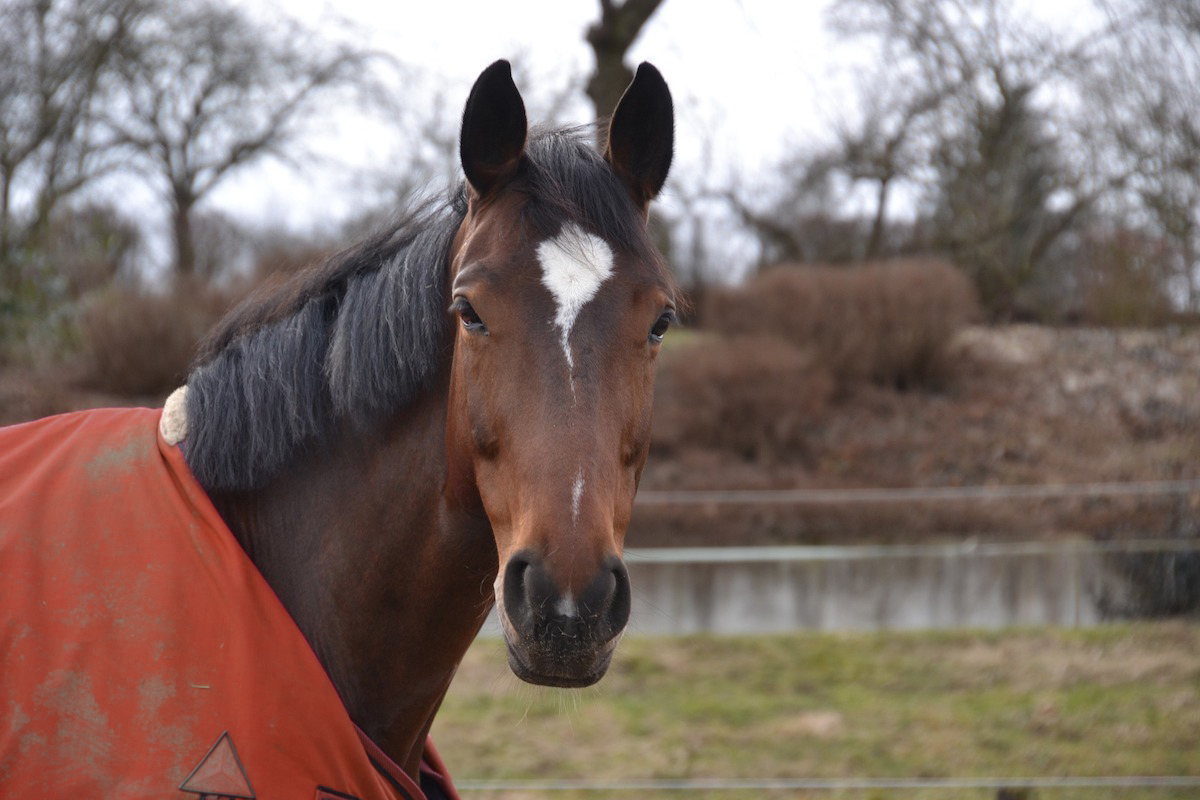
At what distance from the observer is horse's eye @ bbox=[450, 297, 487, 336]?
6.09 ft

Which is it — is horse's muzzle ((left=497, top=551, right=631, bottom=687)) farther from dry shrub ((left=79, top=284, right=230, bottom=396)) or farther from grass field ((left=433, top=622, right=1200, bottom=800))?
dry shrub ((left=79, top=284, right=230, bottom=396))

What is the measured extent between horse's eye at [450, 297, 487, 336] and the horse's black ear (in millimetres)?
283

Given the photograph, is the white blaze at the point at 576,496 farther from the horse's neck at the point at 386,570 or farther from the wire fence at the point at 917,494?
the wire fence at the point at 917,494

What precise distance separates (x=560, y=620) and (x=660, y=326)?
2.17ft

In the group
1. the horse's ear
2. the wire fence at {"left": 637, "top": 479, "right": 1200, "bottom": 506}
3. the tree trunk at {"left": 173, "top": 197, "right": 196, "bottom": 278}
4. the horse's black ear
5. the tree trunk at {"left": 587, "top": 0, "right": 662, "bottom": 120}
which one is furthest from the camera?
the tree trunk at {"left": 173, "top": 197, "right": 196, "bottom": 278}

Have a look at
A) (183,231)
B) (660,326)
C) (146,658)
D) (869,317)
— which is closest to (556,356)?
(660,326)

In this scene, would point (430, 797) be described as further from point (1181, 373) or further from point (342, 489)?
point (1181, 373)

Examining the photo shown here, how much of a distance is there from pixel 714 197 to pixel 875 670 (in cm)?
861

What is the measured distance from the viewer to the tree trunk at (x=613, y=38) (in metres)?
7.37

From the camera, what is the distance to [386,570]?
2021 millimetres

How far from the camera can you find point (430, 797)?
229cm

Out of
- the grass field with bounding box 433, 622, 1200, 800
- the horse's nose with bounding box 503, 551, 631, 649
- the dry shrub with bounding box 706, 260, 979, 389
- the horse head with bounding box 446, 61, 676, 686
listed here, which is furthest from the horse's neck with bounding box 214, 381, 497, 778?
the dry shrub with bounding box 706, 260, 979, 389

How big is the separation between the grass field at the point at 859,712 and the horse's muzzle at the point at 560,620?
3.73 meters

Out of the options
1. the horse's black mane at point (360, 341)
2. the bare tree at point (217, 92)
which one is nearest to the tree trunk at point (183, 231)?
the bare tree at point (217, 92)
